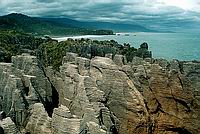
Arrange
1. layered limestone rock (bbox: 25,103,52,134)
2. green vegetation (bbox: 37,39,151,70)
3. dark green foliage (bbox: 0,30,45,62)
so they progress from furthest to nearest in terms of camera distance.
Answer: dark green foliage (bbox: 0,30,45,62) → green vegetation (bbox: 37,39,151,70) → layered limestone rock (bbox: 25,103,52,134)

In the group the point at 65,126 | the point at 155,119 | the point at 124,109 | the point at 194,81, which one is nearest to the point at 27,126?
the point at 65,126

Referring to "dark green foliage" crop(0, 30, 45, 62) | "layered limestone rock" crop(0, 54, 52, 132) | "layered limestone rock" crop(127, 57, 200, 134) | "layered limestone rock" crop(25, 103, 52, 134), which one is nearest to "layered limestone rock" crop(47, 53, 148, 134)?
"layered limestone rock" crop(127, 57, 200, 134)

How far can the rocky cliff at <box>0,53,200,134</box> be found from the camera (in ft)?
67.2

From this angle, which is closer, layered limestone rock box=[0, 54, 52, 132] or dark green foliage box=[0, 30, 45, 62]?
layered limestone rock box=[0, 54, 52, 132]

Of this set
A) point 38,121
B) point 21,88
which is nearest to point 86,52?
point 21,88

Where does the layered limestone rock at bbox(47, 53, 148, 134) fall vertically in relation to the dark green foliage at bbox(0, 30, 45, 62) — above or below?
above

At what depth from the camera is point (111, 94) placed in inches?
886

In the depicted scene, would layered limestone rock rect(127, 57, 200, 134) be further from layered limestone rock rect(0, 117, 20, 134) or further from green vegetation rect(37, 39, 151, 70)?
green vegetation rect(37, 39, 151, 70)

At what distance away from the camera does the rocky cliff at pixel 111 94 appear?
806 inches

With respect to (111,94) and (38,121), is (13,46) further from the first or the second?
(38,121)

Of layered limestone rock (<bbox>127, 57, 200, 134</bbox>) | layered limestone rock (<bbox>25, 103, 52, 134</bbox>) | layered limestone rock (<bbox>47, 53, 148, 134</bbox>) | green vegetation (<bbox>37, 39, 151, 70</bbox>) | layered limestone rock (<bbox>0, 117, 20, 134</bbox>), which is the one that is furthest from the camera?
green vegetation (<bbox>37, 39, 151, 70</bbox>)

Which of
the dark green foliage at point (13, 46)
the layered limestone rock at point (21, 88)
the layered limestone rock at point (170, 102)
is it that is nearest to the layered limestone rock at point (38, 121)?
the layered limestone rock at point (21, 88)

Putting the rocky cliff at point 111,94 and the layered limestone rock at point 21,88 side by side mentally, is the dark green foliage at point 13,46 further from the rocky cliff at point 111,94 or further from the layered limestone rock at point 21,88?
the rocky cliff at point 111,94

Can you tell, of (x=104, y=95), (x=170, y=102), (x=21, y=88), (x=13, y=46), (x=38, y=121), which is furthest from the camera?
(x=13, y=46)
